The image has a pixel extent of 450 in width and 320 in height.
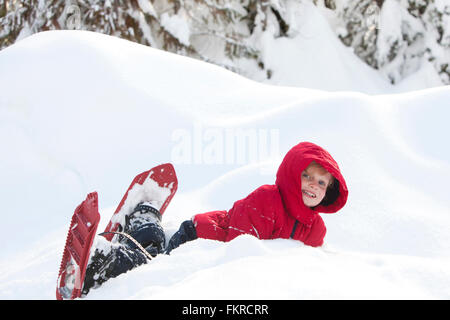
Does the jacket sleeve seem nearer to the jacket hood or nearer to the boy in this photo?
the boy

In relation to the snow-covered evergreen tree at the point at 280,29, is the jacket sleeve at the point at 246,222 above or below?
below

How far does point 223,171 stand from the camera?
2955 millimetres

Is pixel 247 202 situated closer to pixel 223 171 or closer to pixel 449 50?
pixel 223 171

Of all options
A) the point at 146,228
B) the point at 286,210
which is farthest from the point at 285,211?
the point at 146,228

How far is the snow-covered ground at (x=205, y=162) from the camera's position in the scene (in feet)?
4.02

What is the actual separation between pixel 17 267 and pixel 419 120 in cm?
298

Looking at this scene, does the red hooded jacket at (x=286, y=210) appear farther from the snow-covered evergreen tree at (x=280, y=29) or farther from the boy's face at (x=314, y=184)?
the snow-covered evergreen tree at (x=280, y=29)

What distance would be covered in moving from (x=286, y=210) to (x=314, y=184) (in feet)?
0.62

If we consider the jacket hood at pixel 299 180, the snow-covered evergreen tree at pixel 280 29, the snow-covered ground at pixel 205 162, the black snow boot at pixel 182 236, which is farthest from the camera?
the snow-covered evergreen tree at pixel 280 29

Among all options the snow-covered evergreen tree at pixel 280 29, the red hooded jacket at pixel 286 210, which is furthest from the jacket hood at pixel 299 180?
the snow-covered evergreen tree at pixel 280 29

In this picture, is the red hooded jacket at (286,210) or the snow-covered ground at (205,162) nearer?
the snow-covered ground at (205,162)
